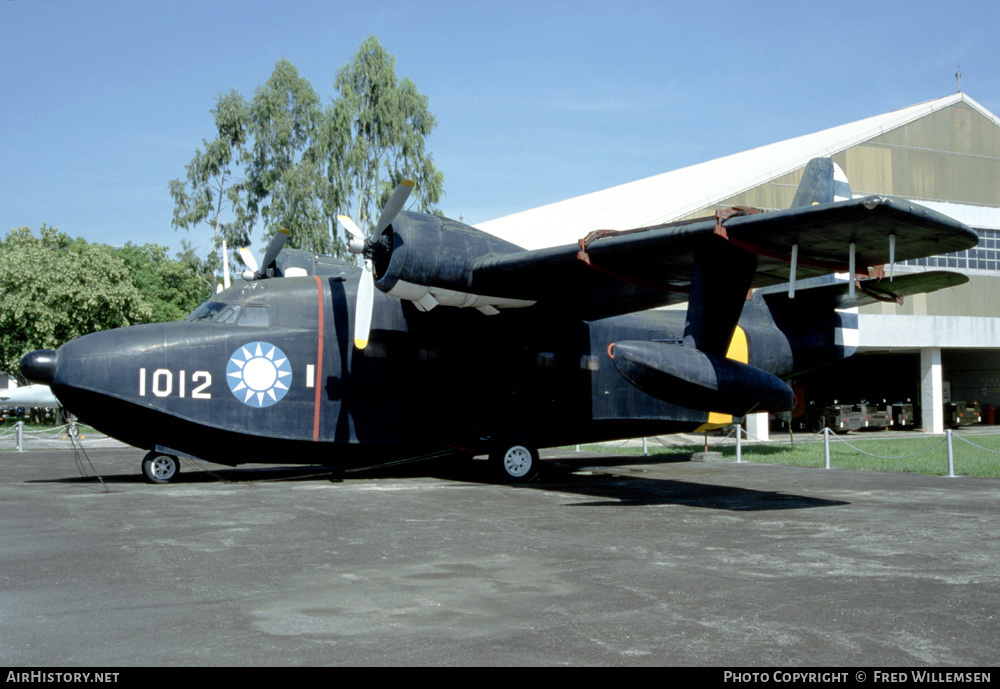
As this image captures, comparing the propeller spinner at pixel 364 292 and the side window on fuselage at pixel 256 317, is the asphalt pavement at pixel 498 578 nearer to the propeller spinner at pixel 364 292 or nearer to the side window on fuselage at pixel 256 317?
the propeller spinner at pixel 364 292

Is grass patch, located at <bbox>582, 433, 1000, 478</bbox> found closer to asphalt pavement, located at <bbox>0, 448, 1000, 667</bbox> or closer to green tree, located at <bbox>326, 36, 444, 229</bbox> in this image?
asphalt pavement, located at <bbox>0, 448, 1000, 667</bbox>

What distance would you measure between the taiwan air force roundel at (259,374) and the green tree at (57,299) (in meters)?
33.0

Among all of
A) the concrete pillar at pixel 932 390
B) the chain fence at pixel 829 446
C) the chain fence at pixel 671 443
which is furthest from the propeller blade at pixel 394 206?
the concrete pillar at pixel 932 390

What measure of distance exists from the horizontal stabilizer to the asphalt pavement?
1.60 metres

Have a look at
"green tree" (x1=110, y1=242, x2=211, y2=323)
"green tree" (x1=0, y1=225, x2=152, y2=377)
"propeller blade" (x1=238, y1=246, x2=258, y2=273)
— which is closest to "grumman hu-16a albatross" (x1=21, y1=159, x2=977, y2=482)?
"propeller blade" (x1=238, y1=246, x2=258, y2=273)

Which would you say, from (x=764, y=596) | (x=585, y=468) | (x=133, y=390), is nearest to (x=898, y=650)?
(x=764, y=596)

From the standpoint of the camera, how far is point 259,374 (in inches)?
589

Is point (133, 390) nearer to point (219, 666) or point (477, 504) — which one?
point (477, 504)

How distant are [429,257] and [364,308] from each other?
5.65 ft

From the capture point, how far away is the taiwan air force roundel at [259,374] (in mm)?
14781

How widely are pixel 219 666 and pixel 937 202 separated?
38.9m

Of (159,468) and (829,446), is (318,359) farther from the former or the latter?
(829,446)

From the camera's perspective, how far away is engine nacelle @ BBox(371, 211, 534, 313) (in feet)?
45.0

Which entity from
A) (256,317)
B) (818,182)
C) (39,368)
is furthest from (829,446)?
(39,368)
